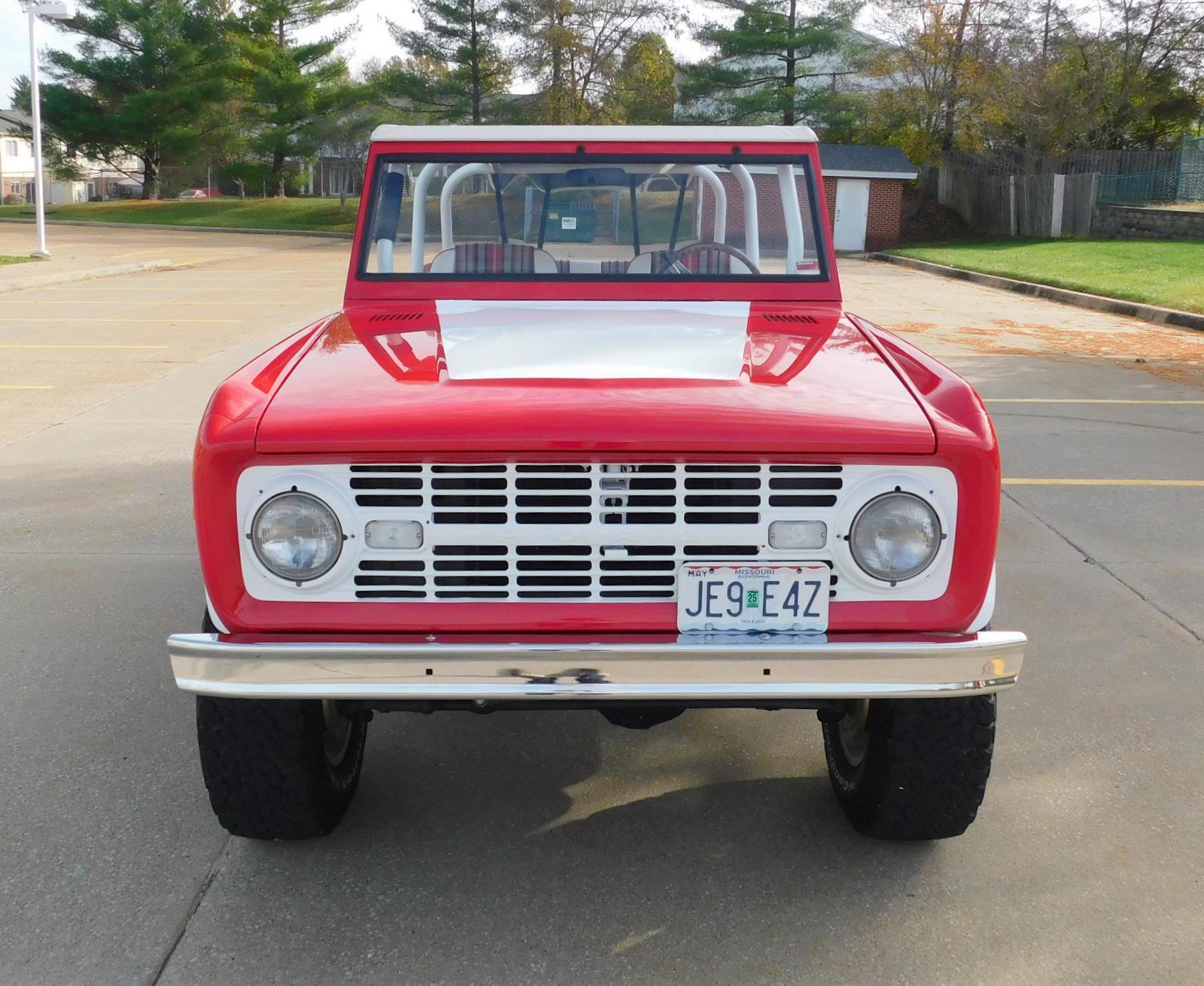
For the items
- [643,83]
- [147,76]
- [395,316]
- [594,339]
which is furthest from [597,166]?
[147,76]

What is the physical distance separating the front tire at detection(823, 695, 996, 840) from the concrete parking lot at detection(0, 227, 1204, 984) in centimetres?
11

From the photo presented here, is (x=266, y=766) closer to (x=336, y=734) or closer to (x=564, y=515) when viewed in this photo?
A: (x=336, y=734)

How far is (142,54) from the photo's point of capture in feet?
Answer: 150

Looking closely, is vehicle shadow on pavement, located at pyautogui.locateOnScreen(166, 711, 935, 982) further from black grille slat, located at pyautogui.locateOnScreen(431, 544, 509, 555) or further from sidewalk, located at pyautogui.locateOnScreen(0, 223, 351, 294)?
sidewalk, located at pyautogui.locateOnScreen(0, 223, 351, 294)

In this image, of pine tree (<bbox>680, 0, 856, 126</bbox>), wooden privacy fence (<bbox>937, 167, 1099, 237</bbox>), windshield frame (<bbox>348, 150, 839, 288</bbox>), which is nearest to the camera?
windshield frame (<bbox>348, 150, 839, 288</bbox>)

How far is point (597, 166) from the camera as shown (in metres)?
3.92

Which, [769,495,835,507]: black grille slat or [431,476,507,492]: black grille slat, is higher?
[431,476,507,492]: black grille slat

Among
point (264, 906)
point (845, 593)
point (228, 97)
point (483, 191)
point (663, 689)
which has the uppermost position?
point (228, 97)

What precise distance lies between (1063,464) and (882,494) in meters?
5.00

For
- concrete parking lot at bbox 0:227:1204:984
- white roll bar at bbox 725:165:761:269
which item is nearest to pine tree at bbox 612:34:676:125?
concrete parking lot at bbox 0:227:1204:984

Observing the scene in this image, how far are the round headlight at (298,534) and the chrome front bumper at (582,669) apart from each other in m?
0.16

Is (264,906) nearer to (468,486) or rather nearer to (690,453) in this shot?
(468,486)

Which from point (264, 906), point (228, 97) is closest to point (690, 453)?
point (264, 906)

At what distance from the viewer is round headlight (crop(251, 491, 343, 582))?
238cm
